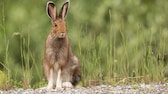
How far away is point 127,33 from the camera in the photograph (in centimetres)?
1403

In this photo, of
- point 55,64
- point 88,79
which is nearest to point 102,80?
point 88,79

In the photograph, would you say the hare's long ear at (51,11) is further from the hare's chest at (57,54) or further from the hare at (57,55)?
the hare's chest at (57,54)

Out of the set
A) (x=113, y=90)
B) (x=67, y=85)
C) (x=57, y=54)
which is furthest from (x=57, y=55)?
(x=113, y=90)

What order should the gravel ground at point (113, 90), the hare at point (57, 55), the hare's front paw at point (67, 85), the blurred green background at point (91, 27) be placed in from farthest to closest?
the blurred green background at point (91, 27)
the hare's front paw at point (67, 85)
the hare at point (57, 55)
the gravel ground at point (113, 90)

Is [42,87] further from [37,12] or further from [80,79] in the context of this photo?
[37,12]

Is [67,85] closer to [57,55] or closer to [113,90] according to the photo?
[57,55]

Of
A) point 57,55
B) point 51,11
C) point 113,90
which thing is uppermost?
point 51,11

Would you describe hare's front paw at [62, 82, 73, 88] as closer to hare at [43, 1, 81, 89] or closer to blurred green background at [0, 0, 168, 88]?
hare at [43, 1, 81, 89]

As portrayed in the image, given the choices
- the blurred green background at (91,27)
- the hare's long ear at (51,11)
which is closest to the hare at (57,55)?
the hare's long ear at (51,11)

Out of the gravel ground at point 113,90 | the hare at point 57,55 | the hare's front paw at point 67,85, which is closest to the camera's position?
the gravel ground at point 113,90

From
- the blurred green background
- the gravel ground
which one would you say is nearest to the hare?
the gravel ground

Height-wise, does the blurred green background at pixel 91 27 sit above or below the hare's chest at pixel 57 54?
above

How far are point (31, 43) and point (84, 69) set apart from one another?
230 cm

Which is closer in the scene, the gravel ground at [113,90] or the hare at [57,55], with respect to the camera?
the gravel ground at [113,90]
